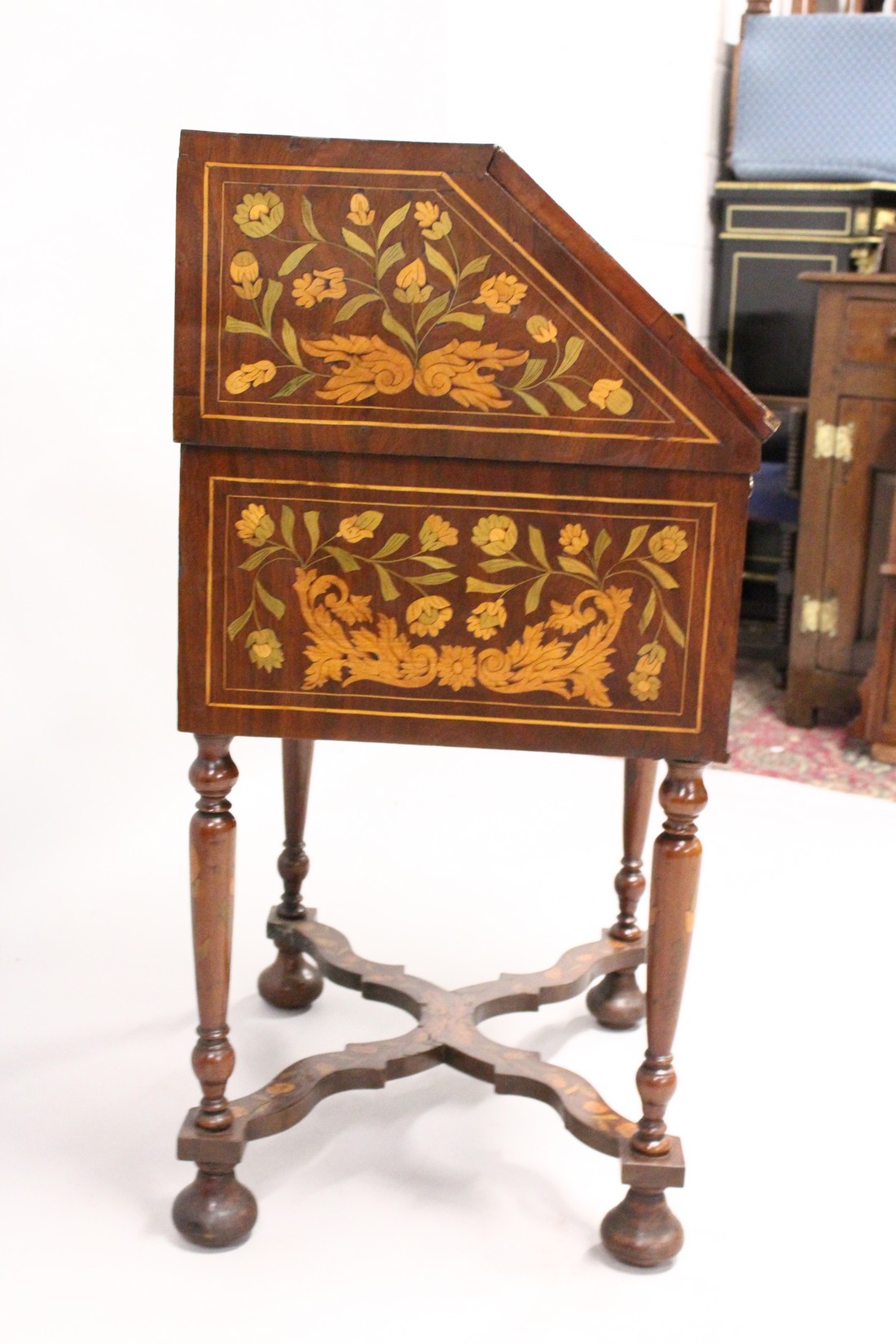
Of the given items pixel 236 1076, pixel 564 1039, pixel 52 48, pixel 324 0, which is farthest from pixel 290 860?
pixel 324 0

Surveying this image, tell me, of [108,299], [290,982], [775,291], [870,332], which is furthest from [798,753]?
[108,299]

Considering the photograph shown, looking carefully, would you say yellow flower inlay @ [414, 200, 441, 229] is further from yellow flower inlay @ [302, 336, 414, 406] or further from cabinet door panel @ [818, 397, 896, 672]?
cabinet door panel @ [818, 397, 896, 672]

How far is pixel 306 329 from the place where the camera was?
156 cm

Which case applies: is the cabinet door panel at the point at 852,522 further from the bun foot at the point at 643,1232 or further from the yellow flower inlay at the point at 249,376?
the yellow flower inlay at the point at 249,376

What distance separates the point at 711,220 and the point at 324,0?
84.6 inches

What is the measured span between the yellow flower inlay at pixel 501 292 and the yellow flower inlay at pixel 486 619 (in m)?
0.30

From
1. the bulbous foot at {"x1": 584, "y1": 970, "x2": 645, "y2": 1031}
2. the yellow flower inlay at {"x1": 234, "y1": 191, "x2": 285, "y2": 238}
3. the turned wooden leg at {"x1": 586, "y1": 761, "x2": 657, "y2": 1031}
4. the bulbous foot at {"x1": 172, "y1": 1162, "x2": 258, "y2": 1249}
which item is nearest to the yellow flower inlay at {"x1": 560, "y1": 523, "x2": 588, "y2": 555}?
the yellow flower inlay at {"x1": 234, "y1": 191, "x2": 285, "y2": 238}

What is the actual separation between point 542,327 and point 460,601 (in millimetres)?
295

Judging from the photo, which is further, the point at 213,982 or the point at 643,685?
the point at 213,982

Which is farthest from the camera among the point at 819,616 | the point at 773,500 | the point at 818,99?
the point at 818,99

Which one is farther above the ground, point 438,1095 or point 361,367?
point 361,367

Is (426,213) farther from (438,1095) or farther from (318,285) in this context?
(438,1095)

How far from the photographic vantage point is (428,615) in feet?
5.32

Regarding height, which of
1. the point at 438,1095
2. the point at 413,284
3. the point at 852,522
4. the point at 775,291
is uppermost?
the point at 775,291
